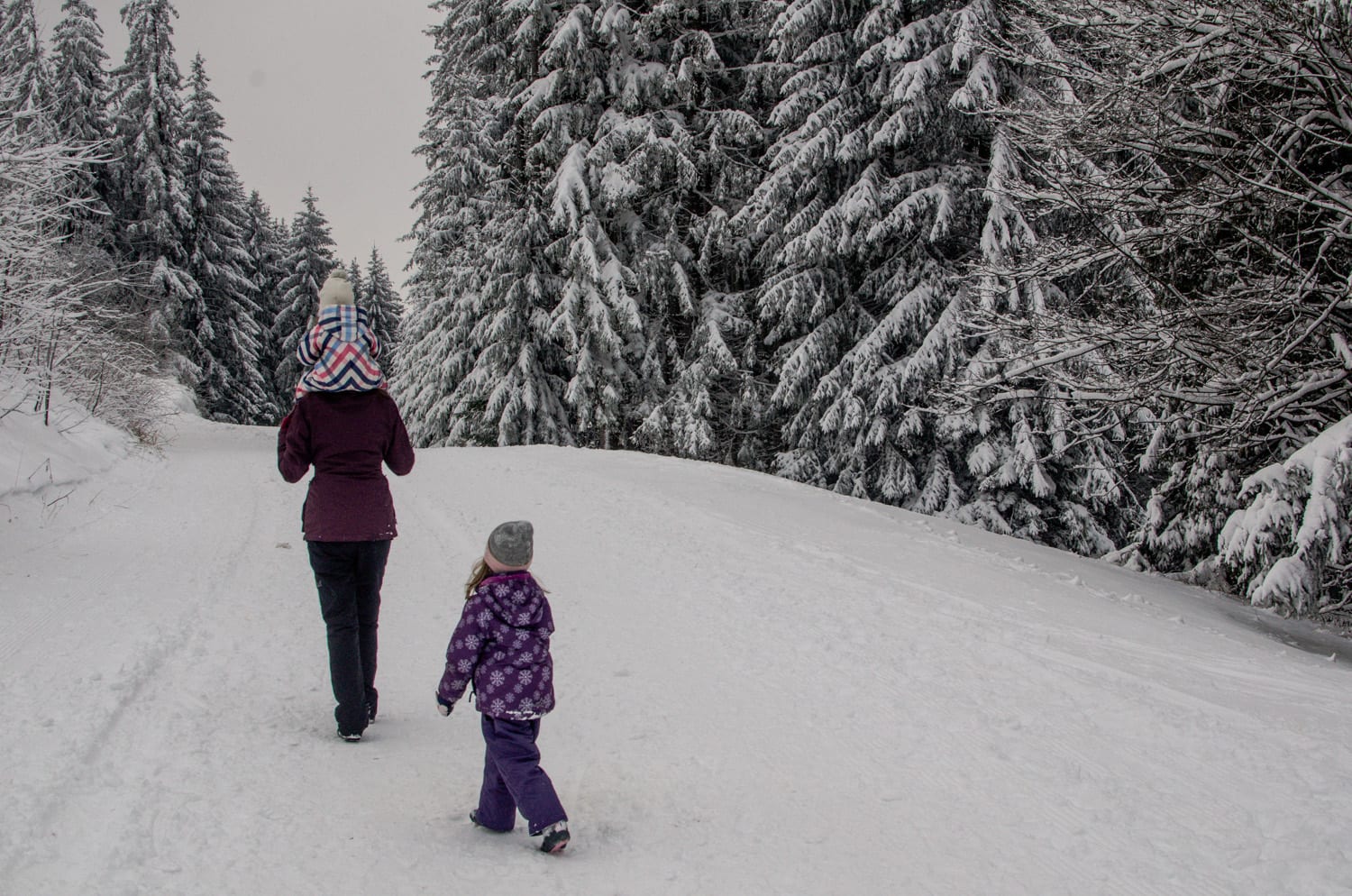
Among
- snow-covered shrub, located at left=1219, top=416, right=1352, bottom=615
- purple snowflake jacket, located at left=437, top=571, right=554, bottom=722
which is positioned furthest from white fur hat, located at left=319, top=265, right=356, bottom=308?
snow-covered shrub, located at left=1219, top=416, right=1352, bottom=615

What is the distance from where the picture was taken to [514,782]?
→ 10.1ft

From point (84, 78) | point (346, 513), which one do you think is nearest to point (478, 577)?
point (346, 513)

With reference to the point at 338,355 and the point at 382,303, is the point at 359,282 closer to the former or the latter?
the point at 382,303

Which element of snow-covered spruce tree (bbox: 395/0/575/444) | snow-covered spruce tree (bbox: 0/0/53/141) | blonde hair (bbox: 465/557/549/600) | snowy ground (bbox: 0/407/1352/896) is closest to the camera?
snowy ground (bbox: 0/407/1352/896)

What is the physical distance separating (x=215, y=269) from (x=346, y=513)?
3352cm

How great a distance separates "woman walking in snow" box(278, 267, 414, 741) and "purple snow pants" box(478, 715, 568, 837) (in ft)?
3.28

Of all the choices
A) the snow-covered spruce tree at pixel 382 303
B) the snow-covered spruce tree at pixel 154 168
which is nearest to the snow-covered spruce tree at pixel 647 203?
the snow-covered spruce tree at pixel 154 168

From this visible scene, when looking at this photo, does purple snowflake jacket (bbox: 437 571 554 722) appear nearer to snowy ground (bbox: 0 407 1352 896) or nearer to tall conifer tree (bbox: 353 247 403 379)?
snowy ground (bbox: 0 407 1352 896)

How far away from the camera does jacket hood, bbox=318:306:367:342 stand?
391 centimetres

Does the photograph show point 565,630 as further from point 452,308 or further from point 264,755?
point 452,308

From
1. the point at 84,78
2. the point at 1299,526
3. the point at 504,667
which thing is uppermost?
the point at 84,78

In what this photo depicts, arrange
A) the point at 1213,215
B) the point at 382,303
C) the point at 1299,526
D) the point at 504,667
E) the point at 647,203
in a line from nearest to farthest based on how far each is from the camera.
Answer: the point at 504,667, the point at 1299,526, the point at 1213,215, the point at 647,203, the point at 382,303

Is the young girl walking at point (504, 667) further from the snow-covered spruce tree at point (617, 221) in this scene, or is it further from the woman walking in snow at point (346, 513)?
the snow-covered spruce tree at point (617, 221)

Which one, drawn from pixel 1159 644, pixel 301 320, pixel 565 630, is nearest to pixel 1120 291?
pixel 1159 644
